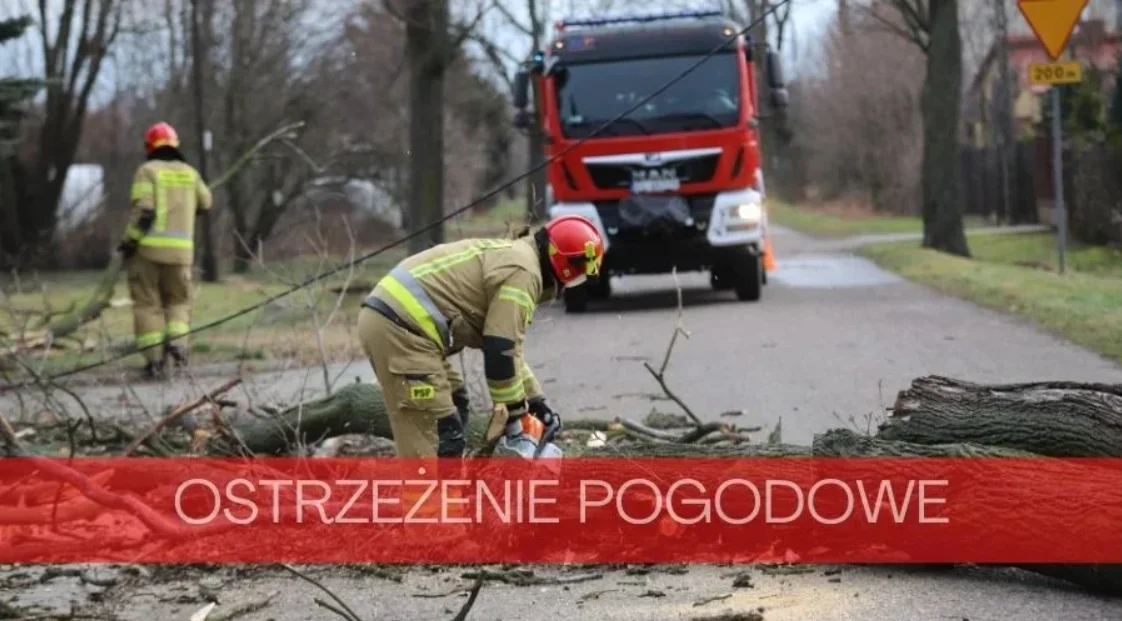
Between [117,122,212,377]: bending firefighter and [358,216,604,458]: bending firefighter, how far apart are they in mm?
6481

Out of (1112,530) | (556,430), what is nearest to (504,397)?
(556,430)

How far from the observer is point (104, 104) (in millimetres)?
42938

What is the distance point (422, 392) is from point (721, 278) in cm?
1139

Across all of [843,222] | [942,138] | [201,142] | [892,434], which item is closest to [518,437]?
[892,434]

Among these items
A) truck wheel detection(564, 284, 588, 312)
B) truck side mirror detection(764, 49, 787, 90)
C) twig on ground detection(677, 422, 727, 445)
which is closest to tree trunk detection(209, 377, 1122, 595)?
twig on ground detection(677, 422, 727, 445)

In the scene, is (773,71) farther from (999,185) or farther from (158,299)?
(999,185)

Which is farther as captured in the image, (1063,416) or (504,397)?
(504,397)

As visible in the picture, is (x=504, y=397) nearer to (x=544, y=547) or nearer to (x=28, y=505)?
(x=544, y=547)

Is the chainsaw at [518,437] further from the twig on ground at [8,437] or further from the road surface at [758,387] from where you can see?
the twig on ground at [8,437]

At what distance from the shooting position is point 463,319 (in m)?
6.51

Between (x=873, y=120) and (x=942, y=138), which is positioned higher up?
(x=873, y=120)

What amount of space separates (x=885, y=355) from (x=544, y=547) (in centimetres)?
626

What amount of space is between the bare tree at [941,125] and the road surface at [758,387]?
5.96 ft

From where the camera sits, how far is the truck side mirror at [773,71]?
17.5 meters
